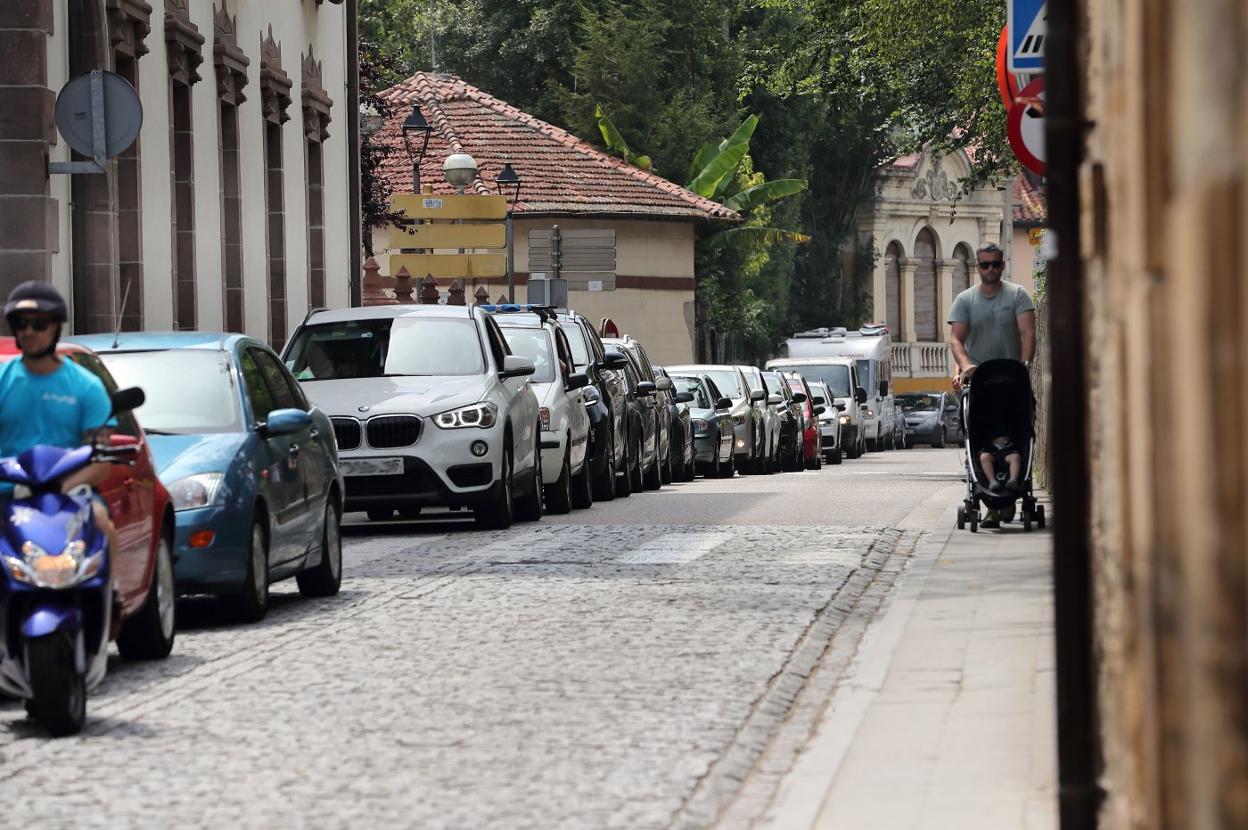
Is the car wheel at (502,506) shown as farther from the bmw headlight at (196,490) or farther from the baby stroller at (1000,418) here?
the bmw headlight at (196,490)

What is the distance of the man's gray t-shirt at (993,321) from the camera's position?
1584 cm

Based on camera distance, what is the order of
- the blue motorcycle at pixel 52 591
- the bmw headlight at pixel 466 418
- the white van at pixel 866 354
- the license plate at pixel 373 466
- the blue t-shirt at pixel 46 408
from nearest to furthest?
the blue motorcycle at pixel 52 591 → the blue t-shirt at pixel 46 408 → the license plate at pixel 373 466 → the bmw headlight at pixel 466 418 → the white van at pixel 866 354

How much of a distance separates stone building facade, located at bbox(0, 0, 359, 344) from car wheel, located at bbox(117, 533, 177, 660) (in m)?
10.9

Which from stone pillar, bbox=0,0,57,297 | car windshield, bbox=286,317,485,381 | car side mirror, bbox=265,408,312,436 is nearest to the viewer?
car side mirror, bbox=265,408,312,436

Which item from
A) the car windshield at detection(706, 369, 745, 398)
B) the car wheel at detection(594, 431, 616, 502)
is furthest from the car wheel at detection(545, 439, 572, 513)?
the car windshield at detection(706, 369, 745, 398)

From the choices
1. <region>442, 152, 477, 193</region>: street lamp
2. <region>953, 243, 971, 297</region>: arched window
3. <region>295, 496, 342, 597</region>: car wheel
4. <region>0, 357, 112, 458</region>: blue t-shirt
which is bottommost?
<region>295, 496, 342, 597</region>: car wheel

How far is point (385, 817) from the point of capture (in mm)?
6570

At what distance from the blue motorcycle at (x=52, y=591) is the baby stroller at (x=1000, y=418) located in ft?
26.6

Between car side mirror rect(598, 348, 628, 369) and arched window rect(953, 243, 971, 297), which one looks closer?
car side mirror rect(598, 348, 628, 369)

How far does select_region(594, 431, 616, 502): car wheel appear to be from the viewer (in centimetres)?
2447

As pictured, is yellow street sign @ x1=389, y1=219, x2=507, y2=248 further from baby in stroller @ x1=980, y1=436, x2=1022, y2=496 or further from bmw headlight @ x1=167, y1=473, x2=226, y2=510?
bmw headlight @ x1=167, y1=473, x2=226, y2=510

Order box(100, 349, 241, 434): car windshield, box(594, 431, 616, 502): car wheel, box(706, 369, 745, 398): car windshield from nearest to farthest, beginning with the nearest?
box(100, 349, 241, 434): car windshield < box(594, 431, 616, 502): car wheel < box(706, 369, 745, 398): car windshield

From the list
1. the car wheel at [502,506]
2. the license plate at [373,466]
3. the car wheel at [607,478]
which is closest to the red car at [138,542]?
the license plate at [373,466]

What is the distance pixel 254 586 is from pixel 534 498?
820cm
